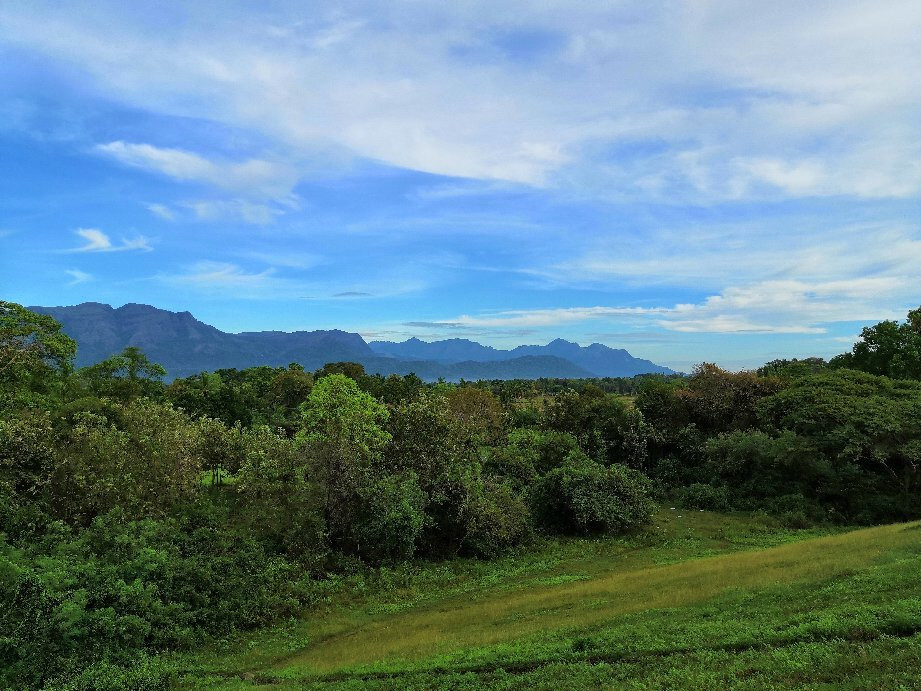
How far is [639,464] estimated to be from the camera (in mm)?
47938

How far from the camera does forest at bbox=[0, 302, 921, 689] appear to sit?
58.6 feet

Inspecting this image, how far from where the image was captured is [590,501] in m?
32.7

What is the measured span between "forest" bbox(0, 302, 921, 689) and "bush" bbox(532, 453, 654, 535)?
136mm

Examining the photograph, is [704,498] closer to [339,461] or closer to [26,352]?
[339,461]

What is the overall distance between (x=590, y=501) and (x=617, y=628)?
63.5 feet

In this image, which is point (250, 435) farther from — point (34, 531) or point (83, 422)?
point (34, 531)

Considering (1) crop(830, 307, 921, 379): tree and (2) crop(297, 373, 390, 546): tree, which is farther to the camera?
(1) crop(830, 307, 921, 379): tree

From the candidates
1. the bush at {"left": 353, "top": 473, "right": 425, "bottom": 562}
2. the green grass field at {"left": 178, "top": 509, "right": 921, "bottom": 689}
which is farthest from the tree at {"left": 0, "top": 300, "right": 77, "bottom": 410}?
the green grass field at {"left": 178, "top": 509, "right": 921, "bottom": 689}

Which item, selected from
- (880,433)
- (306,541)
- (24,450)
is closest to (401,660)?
(306,541)

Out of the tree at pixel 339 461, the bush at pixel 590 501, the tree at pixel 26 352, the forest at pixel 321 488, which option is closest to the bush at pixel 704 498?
the forest at pixel 321 488

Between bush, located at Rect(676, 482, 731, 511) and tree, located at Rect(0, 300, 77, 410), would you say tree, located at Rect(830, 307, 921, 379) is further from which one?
tree, located at Rect(0, 300, 77, 410)

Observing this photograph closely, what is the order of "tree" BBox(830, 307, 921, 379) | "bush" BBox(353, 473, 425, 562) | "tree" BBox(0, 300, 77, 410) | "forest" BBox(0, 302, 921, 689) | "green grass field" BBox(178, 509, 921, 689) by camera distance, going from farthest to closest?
"tree" BBox(830, 307, 921, 379)
"tree" BBox(0, 300, 77, 410)
"bush" BBox(353, 473, 425, 562)
"forest" BBox(0, 302, 921, 689)
"green grass field" BBox(178, 509, 921, 689)

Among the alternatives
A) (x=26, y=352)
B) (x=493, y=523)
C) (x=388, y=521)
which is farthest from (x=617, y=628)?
(x=26, y=352)

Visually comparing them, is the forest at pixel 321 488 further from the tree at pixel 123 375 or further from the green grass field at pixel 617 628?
the green grass field at pixel 617 628
